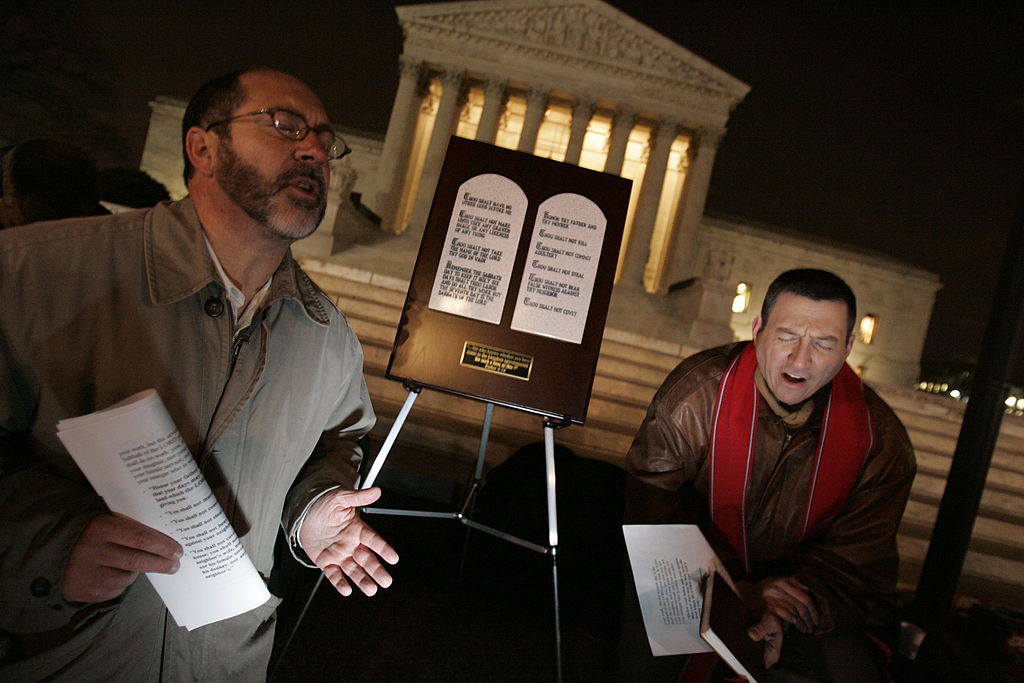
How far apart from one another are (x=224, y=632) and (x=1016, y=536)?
7.15 metres

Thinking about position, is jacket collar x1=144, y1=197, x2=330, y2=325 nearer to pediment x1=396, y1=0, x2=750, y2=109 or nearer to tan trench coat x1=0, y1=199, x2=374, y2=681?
tan trench coat x1=0, y1=199, x2=374, y2=681

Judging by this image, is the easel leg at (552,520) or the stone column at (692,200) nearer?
the easel leg at (552,520)

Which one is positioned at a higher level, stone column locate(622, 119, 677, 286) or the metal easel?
stone column locate(622, 119, 677, 286)

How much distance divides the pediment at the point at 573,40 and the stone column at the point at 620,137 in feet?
4.65

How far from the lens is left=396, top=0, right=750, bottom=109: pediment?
71.6ft

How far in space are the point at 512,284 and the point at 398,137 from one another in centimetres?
2190

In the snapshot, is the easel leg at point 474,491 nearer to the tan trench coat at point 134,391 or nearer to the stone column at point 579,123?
the tan trench coat at point 134,391

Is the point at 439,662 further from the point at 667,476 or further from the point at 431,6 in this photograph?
the point at 431,6

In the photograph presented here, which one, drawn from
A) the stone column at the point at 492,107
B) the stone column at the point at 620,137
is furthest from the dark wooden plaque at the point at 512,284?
the stone column at the point at 620,137

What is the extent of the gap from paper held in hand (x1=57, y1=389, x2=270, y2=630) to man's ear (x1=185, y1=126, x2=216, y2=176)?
0.94 m

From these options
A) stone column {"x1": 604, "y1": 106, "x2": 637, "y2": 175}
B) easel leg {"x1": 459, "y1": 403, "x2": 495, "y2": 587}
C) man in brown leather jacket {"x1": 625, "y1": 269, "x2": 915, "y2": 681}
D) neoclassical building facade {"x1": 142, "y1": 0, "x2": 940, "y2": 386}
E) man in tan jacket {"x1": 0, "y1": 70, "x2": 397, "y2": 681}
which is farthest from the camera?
stone column {"x1": 604, "y1": 106, "x2": 637, "y2": 175}

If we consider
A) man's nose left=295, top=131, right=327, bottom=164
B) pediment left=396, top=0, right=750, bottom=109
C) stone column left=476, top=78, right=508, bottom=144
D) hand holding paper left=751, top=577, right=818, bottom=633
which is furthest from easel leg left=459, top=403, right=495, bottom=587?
pediment left=396, top=0, right=750, bottom=109

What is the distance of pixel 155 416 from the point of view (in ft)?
3.47

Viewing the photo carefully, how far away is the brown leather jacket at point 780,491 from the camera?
2188 mm
